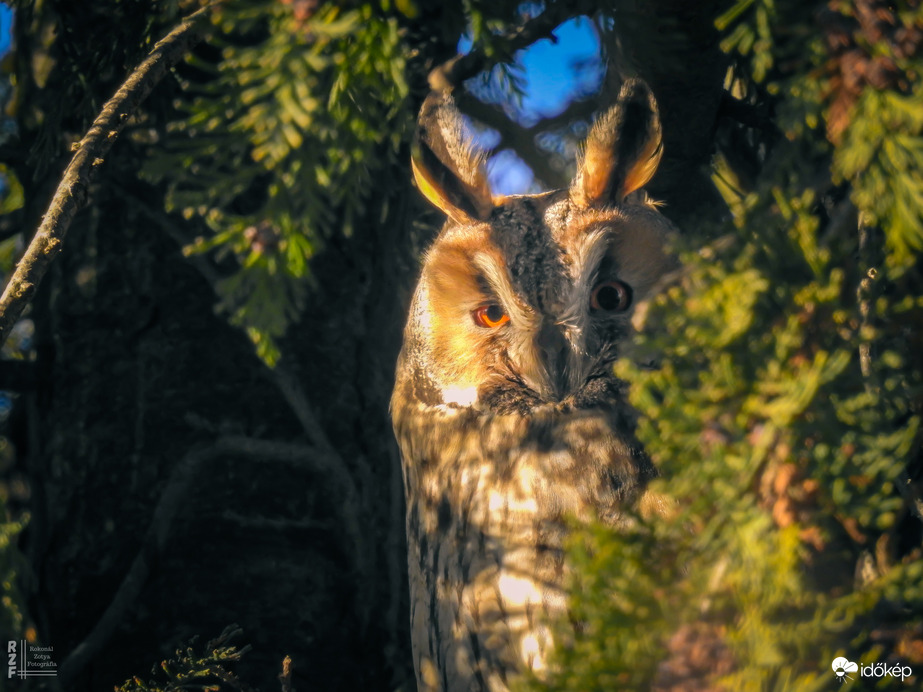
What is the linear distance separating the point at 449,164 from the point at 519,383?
0.44 meters

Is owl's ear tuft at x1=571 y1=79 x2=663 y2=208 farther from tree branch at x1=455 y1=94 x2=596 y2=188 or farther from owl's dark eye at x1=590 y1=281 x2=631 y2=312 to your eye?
tree branch at x1=455 y1=94 x2=596 y2=188

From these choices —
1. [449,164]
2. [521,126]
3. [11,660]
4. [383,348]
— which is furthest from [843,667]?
[521,126]

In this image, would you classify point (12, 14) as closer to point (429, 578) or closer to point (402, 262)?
point (402, 262)

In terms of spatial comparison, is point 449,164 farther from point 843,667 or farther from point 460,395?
point 843,667

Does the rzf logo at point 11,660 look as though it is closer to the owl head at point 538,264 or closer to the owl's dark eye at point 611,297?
the owl head at point 538,264

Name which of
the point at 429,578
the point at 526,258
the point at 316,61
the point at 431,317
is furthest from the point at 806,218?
the point at 429,578

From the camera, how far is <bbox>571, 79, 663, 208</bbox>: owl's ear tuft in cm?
141

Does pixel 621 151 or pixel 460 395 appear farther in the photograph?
pixel 460 395

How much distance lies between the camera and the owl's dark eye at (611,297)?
145 cm

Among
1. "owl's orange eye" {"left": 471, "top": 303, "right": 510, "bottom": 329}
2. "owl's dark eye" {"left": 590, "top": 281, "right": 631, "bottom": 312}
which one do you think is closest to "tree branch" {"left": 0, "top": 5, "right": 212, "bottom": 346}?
"owl's orange eye" {"left": 471, "top": 303, "right": 510, "bottom": 329}

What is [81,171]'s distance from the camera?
1.15 m

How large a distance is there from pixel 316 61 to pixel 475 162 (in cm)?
64

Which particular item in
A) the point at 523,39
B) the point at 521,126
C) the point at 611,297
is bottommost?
the point at 611,297

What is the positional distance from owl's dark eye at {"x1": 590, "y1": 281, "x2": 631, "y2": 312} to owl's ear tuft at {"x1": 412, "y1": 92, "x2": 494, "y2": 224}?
276 millimetres
